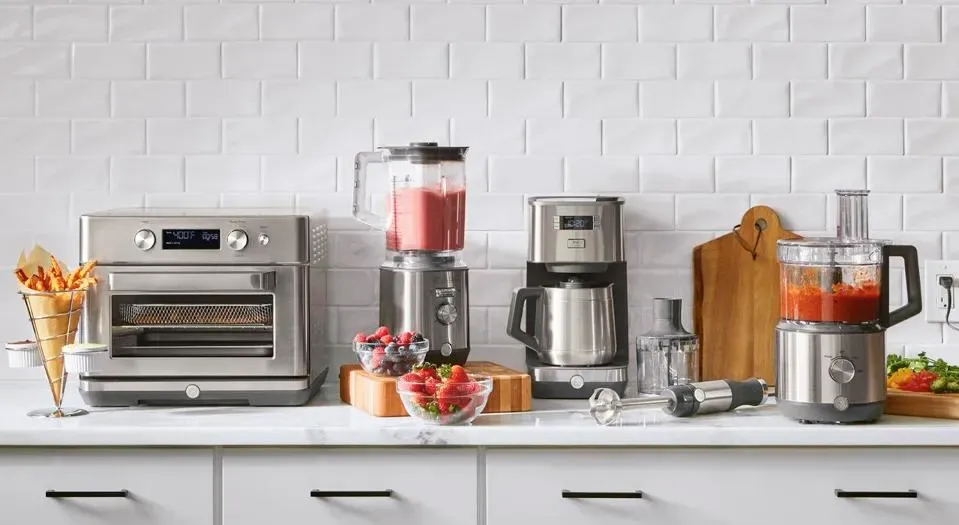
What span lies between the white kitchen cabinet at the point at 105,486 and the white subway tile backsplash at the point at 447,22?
1184 millimetres

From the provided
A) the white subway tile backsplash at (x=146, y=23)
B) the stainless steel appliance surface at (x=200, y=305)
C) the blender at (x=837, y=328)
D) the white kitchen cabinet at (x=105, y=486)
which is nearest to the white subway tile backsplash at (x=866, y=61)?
the blender at (x=837, y=328)

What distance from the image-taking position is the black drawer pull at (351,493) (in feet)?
7.11

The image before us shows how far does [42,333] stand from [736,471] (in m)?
1.45

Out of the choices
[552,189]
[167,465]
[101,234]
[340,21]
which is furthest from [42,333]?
[552,189]

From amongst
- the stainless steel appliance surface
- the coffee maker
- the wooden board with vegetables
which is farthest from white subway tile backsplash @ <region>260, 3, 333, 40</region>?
the wooden board with vegetables

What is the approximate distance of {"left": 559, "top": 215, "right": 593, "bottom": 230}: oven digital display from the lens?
2504 millimetres

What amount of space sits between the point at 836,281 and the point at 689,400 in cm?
37

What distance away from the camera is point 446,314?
2.46 meters

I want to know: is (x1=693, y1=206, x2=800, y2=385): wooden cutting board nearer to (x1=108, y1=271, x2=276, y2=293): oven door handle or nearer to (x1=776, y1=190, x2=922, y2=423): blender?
(x1=776, y1=190, x2=922, y2=423): blender

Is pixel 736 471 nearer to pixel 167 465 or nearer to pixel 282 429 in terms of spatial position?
pixel 282 429

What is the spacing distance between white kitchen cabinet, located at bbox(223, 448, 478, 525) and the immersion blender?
274 millimetres

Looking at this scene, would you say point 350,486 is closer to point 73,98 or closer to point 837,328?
point 837,328

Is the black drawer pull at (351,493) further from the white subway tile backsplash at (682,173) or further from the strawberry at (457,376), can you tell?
the white subway tile backsplash at (682,173)

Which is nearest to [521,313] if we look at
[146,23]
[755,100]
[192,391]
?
[192,391]
